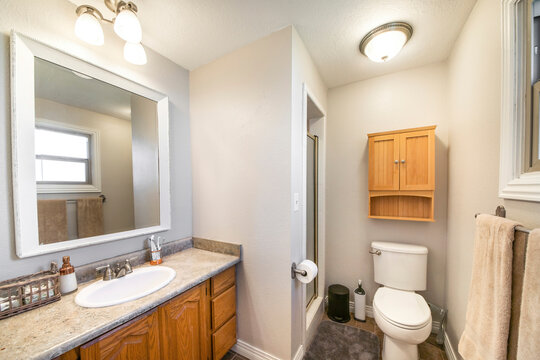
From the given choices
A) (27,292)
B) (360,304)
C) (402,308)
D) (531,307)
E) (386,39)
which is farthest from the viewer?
(360,304)

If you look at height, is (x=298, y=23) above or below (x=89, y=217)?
above

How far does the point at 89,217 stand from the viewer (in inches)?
46.1

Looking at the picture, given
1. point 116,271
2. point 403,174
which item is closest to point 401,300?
point 403,174

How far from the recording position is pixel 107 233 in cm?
123

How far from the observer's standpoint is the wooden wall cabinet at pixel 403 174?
5.28 ft

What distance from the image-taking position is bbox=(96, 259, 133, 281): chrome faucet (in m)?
1.12

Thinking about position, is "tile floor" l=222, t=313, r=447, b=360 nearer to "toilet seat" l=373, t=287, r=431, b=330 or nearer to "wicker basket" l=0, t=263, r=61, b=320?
"toilet seat" l=373, t=287, r=431, b=330

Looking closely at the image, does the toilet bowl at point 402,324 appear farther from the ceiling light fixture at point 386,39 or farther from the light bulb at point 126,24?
the light bulb at point 126,24

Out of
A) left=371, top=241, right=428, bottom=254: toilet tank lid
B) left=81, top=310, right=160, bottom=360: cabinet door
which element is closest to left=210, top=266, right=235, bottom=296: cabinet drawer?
left=81, top=310, right=160, bottom=360: cabinet door

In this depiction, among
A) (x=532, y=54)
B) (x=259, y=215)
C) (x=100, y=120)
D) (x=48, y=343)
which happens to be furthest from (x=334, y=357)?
(x=100, y=120)

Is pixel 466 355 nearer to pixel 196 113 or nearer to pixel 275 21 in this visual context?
pixel 275 21

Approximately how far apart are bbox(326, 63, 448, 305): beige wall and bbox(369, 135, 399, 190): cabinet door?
147mm

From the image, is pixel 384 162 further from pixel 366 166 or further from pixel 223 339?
pixel 223 339

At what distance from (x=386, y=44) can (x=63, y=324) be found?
2322 mm
